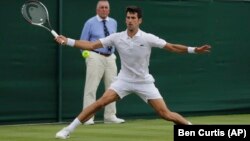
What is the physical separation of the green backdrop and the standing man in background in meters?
0.66

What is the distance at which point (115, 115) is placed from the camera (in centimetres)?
1644

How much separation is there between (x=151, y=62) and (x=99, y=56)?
1.95 m

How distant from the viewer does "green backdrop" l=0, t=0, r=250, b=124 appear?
1539 centimetres

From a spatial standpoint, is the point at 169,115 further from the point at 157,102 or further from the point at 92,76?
the point at 92,76

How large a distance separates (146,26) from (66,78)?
2082 millimetres

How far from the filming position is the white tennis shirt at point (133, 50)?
39.7 feet

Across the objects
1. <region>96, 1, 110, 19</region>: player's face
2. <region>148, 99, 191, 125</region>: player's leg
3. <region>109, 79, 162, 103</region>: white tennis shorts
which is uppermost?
<region>96, 1, 110, 19</region>: player's face

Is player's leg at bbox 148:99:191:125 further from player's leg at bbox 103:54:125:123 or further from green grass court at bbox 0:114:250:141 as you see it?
player's leg at bbox 103:54:125:123

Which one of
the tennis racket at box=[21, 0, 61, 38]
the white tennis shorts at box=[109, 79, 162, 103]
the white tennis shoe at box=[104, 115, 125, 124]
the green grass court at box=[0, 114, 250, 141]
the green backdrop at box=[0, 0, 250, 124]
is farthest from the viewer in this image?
the white tennis shoe at box=[104, 115, 125, 124]

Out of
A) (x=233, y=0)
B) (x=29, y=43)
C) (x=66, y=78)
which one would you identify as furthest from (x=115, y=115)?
(x=233, y=0)

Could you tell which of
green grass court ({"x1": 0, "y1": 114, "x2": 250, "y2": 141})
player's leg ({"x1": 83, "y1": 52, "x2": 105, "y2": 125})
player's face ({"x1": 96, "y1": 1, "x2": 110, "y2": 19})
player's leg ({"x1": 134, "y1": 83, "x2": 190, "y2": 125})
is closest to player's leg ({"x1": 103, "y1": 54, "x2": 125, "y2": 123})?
player's leg ({"x1": 83, "y1": 52, "x2": 105, "y2": 125})

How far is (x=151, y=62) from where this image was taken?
17.1 metres

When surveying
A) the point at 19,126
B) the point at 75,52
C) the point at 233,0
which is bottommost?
the point at 19,126

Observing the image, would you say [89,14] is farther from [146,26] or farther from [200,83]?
[200,83]
